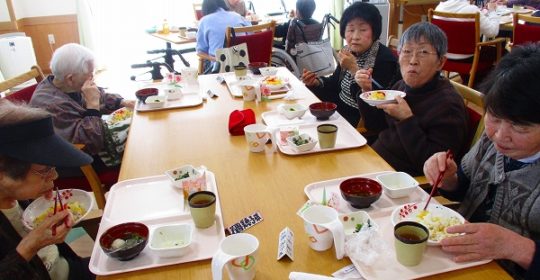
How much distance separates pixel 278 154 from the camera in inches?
61.7

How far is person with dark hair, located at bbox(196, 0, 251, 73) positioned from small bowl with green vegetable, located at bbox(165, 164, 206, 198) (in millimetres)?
2361

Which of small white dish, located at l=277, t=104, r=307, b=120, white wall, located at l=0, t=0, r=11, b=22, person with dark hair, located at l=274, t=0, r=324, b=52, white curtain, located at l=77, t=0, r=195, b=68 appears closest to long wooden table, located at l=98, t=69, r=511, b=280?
small white dish, located at l=277, t=104, r=307, b=120

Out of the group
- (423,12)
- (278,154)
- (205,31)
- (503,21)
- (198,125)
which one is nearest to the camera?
(278,154)

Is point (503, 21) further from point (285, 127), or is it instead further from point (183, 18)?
point (183, 18)

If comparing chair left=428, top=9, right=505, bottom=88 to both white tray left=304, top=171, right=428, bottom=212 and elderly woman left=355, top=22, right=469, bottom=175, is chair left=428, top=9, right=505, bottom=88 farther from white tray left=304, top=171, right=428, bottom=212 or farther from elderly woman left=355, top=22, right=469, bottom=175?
white tray left=304, top=171, right=428, bottom=212

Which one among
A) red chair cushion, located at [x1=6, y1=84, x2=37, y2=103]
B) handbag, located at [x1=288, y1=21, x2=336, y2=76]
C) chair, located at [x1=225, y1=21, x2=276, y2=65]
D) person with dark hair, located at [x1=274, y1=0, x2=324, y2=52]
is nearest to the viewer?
red chair cushion, located at [x1=6, y1=84, x2=37, y2=103]

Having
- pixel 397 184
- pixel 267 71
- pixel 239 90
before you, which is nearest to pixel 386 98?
pixel 397 184

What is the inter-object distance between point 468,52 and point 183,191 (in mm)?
3389

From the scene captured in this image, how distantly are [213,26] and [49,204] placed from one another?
257cm

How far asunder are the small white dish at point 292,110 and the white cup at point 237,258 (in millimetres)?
974

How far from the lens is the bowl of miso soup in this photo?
3.28 feet

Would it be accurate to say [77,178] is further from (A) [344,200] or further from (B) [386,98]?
(B) [386,98]

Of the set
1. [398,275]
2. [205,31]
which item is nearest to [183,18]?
[205,31]

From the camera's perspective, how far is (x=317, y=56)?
3.73m
